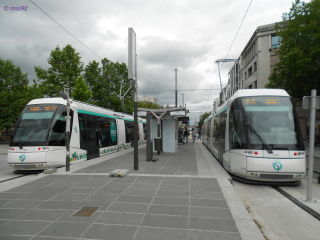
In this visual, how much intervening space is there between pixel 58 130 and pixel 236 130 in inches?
264

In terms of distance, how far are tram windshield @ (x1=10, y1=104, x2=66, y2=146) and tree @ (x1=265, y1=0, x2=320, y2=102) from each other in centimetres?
1805

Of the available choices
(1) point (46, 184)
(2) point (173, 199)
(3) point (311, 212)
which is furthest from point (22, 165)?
(3) point (311, 212)

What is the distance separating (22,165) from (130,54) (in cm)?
565

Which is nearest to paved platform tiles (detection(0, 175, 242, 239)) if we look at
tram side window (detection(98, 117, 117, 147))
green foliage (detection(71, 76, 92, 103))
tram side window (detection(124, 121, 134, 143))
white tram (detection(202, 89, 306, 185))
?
white tram (detection(202, 89, 306, 185))

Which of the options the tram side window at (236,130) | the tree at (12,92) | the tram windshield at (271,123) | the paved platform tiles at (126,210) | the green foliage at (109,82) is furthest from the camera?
the green foliage at (109,82)

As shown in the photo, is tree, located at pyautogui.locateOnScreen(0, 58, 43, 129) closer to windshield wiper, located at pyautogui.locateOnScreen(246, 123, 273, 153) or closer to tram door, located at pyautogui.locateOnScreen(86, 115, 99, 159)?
tram door, located at pyautogui.locateOnScreen(86, 115, 99, 159)

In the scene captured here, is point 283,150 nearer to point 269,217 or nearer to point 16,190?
point 269,217

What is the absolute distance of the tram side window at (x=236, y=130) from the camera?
7.04m

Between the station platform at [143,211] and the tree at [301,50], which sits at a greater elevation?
the tree at [301,50]

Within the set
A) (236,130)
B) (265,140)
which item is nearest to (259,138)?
(265,140)

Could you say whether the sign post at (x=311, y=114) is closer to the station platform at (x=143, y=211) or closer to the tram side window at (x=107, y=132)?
the station platform at (x=143, y=211)

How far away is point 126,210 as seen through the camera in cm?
452

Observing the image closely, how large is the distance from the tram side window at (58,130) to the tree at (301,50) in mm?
17860

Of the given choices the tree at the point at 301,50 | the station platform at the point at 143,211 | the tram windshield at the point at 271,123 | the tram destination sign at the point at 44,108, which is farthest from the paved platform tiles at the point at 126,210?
the tree at the point at 301,50
